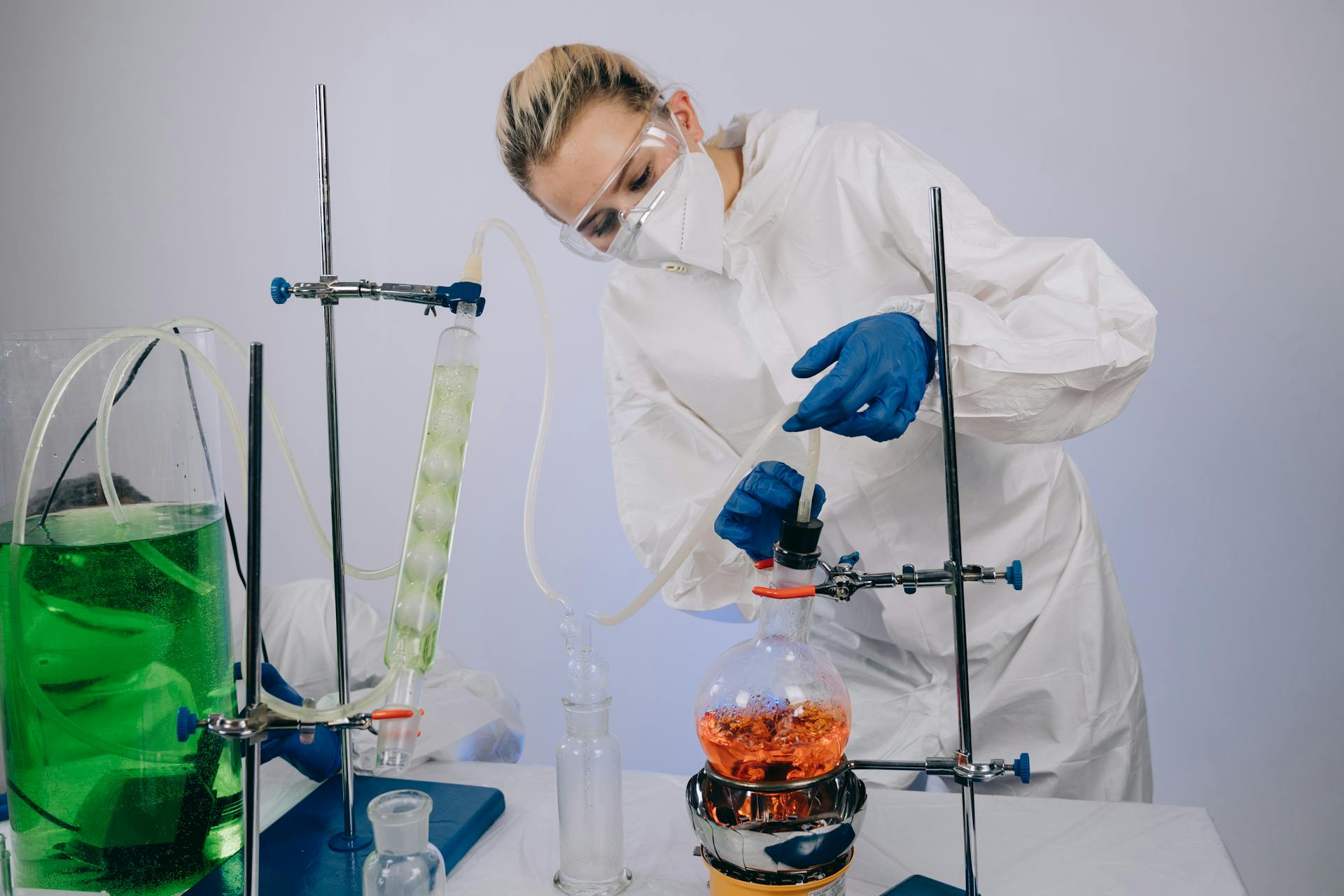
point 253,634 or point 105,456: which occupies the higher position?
point 105,456

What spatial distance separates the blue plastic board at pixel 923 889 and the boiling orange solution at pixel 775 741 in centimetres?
19

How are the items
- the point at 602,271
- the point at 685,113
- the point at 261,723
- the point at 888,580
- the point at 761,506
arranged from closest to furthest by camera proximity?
1. the point at 261,723
2. the point at 888,580
3. the point at 761,506
4. the point at 685,113
5. the point at 602,271

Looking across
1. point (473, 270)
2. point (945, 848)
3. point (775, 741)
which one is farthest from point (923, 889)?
point (473, 270)

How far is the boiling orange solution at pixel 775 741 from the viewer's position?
84 cm

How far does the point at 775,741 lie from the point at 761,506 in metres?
0.42

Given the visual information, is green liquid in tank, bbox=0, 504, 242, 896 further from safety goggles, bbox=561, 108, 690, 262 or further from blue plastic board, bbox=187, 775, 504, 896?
safety goggles, bbox=561, 108, 690, 262

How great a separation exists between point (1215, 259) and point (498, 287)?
160 centimetres

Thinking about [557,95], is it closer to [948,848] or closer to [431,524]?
[431,524]

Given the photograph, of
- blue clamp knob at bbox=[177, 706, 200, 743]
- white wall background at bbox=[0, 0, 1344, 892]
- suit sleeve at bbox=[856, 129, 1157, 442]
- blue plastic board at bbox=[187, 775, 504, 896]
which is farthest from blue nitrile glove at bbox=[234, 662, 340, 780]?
white wall background at bbox=[0, 0, 1344, 892]

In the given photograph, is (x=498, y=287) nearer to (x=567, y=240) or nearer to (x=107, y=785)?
(x=567, y=240)

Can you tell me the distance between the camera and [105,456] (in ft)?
3.15

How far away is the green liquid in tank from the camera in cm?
93

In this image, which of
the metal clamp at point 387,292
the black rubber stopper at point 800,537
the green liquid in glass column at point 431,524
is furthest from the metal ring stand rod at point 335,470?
the black rubber stopper at point 800,537

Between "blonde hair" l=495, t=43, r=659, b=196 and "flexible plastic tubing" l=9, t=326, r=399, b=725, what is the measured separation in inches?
22.0
